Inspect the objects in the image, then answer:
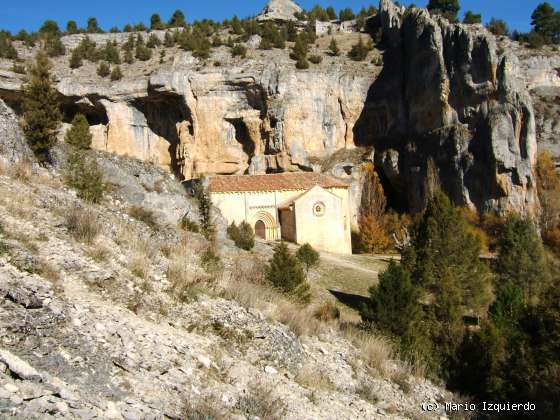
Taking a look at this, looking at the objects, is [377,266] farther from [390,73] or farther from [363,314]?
[390,73]

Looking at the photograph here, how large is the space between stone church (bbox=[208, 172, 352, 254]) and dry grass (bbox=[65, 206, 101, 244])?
23801 mm

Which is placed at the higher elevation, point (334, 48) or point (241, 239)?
point (334, 48)

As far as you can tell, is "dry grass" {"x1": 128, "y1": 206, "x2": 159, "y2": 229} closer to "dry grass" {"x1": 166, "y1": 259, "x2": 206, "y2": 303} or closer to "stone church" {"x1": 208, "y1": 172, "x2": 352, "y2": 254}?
"dry grass" {"x1": 166, "y1": 259, "x2": 206, "y2": 303}

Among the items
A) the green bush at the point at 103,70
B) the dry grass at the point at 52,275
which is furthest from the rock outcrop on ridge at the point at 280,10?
the dry grass at the point at 52,275

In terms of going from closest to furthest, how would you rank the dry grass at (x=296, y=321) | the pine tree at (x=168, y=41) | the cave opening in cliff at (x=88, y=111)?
the dry grass at (x=296, y=321) → the cave opening in cliff at (x=88, y=111) → the pine tree at (x=168, y=41)

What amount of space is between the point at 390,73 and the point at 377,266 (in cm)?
2257

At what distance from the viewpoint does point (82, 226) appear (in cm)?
806

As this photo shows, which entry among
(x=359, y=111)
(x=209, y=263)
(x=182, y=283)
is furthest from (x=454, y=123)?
(x=182, y=283)

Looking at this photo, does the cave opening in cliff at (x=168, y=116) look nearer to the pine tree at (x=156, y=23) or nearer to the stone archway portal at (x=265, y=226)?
the stone archway portal at (x=265, y=226)

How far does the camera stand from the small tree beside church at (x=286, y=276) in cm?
1329

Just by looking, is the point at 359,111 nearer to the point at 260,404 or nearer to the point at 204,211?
the point at 204,211

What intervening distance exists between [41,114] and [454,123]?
31.8m

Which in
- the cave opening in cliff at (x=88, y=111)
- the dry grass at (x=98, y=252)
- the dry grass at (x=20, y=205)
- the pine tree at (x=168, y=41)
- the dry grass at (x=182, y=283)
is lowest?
the dry grass at (x=182, y=283)

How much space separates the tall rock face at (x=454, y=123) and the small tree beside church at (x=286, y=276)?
89.2 feet
